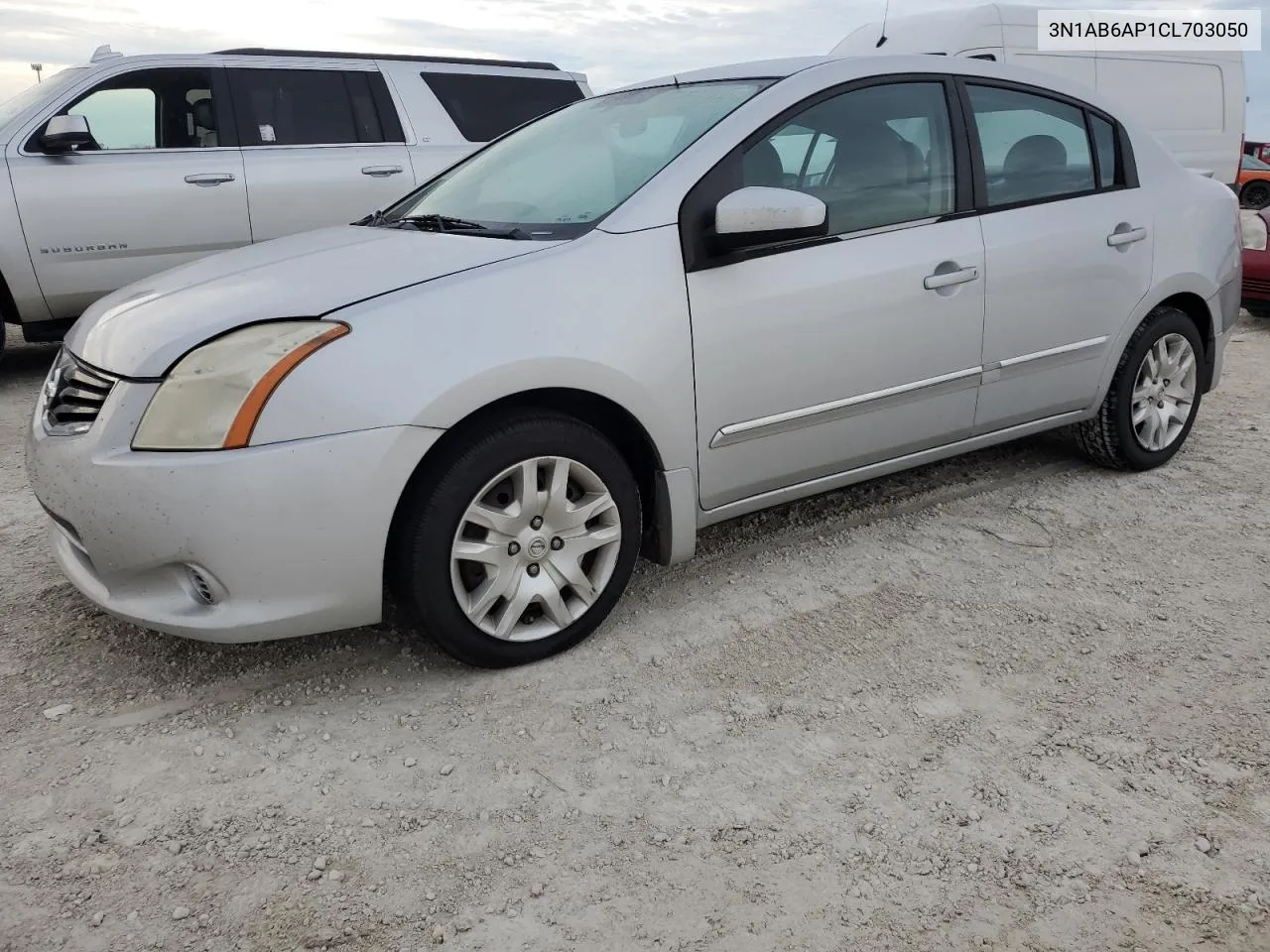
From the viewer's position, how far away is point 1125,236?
3.90 meters

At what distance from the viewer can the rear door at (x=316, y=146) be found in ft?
21.0

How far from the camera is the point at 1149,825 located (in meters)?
2.18

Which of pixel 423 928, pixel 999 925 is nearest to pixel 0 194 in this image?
pixel 423 928

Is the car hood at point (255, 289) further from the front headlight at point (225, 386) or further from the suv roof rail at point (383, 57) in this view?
the suv roof rail at point (383, 57)

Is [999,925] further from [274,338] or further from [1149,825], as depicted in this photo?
[274,338]

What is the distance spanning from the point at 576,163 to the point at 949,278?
1.25 m

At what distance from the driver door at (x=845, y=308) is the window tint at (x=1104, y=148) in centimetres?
78

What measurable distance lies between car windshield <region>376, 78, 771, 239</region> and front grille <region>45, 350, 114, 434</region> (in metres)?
1.17

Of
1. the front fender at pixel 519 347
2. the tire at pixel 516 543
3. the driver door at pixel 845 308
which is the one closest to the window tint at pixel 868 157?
the driver door at pixel 845 308

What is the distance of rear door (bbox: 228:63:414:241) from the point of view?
252 inches

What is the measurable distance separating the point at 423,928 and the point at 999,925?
41.5 inches

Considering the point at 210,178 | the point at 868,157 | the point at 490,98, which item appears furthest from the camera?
the point at 490,98

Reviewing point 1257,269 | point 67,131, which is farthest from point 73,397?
point 1257,269

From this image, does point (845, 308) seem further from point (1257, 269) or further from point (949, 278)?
point (1257, 269)
